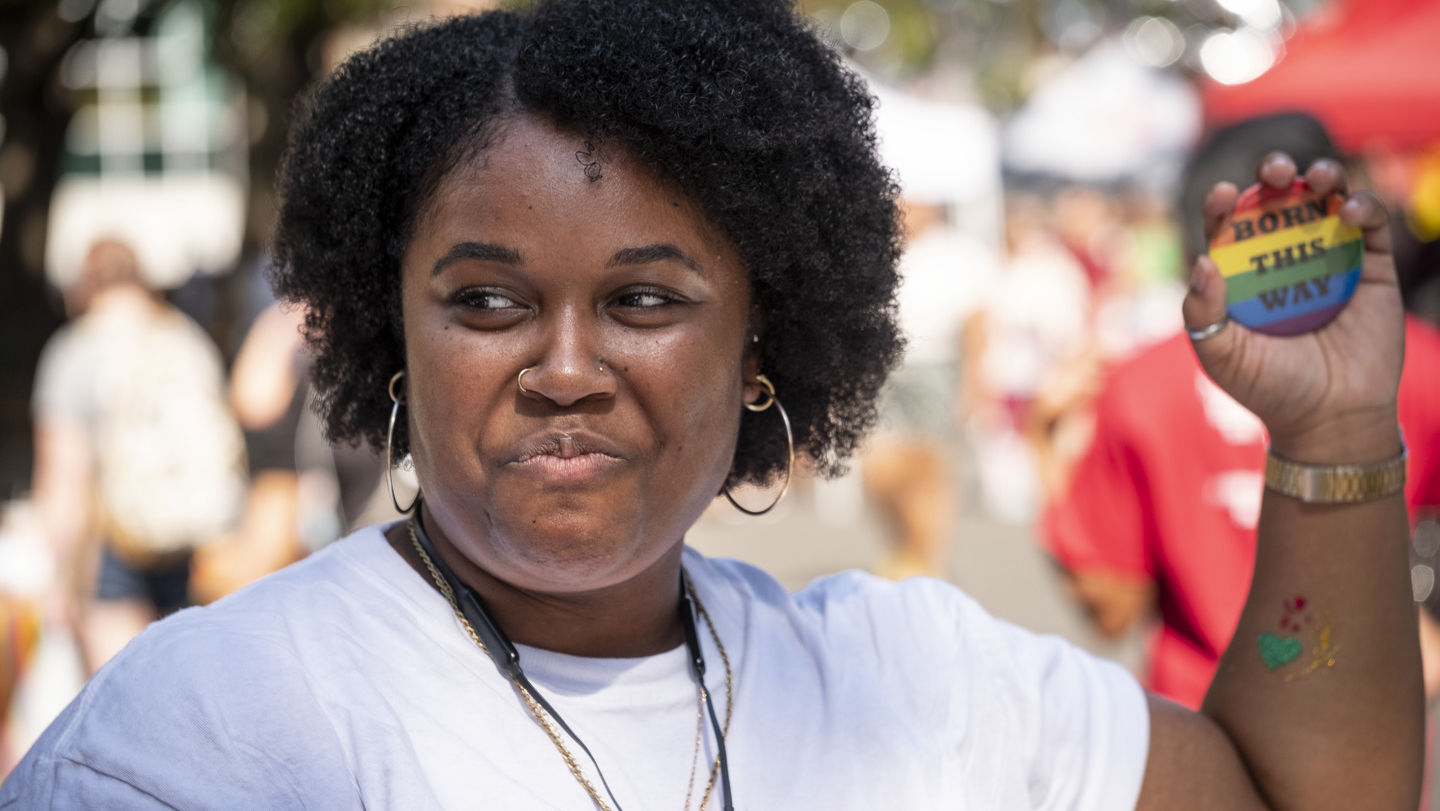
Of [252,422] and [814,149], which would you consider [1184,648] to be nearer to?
[814,149]

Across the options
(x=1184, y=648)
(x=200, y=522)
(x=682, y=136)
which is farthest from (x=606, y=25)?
(x=200, y=522)

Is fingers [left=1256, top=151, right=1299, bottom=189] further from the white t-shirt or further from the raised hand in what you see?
the white t-shirt

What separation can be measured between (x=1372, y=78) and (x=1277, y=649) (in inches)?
226

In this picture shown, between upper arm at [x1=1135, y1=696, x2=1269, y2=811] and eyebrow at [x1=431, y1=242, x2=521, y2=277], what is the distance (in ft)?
3.56

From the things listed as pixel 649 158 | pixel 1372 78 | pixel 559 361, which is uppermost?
pixel 1372 78

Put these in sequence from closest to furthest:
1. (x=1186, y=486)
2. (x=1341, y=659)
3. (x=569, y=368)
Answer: (x=569, y=368) → (x=1341, y=659) → (x=1186, y=486)

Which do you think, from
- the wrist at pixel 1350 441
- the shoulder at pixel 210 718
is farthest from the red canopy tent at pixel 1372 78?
the shoulder at pixel 210 718

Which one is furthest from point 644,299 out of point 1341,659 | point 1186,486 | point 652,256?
point 1186,486

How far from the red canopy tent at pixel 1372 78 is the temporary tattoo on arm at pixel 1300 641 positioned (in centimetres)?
510

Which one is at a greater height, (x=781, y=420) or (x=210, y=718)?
(x=781, y=420)

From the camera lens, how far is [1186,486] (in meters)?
3.11

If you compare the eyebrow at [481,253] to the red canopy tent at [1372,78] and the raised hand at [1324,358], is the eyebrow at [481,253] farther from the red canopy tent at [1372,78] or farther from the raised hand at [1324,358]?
the red canopy tent at [1372,78]

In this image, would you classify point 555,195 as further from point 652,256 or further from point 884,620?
point 884,620

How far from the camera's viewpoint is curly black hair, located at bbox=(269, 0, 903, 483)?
1.72 meters
